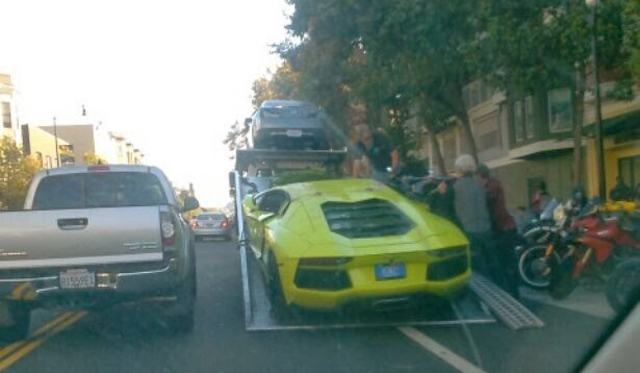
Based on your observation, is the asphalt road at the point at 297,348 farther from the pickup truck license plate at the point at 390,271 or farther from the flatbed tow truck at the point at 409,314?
the pickup truck license plate at the point at 390,271

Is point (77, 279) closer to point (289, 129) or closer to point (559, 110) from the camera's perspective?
point (289, 129)

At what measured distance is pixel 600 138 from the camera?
64.3 feet

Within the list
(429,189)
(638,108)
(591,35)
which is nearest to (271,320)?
(429,189)

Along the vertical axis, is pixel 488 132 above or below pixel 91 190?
above

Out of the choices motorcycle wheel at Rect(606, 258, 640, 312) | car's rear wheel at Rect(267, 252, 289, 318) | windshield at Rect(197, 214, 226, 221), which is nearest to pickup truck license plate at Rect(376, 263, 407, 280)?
car's rear wheel at Rect(267, 252, 289, 318)

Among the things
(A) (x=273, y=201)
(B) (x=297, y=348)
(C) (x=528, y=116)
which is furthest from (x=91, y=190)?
(C) (x=528, y=116)

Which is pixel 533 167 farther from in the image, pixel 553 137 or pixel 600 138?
pixel 600 138

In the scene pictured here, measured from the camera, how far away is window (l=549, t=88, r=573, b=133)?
1217 inches

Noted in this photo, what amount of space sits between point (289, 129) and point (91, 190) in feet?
38.8

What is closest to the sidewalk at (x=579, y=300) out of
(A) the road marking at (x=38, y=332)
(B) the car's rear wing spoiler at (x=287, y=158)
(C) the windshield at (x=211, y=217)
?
(A) the road marking at (x=38, y=332)

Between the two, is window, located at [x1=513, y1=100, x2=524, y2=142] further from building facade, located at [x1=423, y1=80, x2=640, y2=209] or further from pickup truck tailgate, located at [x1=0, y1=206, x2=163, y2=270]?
pickup truck tailgate, located at [x1=0, y1=206, x2=163, y2=270]

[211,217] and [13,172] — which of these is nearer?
[211,217]

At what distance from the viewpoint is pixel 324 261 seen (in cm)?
886

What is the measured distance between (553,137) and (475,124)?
12.1 meters
